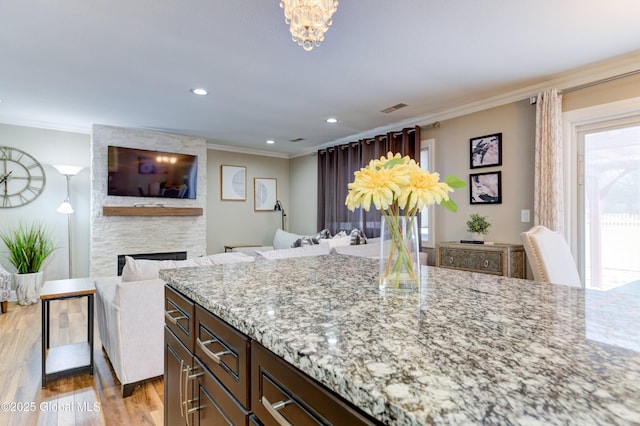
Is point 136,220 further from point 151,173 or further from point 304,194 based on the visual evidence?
point 304,194

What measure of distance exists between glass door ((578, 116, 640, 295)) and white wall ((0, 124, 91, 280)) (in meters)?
6.16

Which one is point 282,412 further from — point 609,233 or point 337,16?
point 609,233

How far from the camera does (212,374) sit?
1.00 meters

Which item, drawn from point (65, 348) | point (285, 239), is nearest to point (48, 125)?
point (65, 348)

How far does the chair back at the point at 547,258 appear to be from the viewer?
1.55 meters

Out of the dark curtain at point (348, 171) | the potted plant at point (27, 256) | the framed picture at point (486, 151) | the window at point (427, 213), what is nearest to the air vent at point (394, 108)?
the dark curtain at point (348, 171)

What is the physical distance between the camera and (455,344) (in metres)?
0.63

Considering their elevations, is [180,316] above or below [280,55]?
below

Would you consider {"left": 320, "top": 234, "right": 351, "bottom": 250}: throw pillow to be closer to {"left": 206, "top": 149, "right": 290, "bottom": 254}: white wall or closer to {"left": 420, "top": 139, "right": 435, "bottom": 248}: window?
{"left": 420, "top": 139, "right": 435, "bottom": 248}: window

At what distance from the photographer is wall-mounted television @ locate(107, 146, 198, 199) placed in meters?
4.75

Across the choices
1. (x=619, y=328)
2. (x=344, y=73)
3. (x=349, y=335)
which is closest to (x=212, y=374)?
(x=349, y=335)

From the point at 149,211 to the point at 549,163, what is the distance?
5053mm

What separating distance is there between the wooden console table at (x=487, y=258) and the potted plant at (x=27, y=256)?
4.98 meters

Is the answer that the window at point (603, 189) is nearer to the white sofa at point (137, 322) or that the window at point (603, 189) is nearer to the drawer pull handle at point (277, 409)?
the white sofa at point (137, 322)
